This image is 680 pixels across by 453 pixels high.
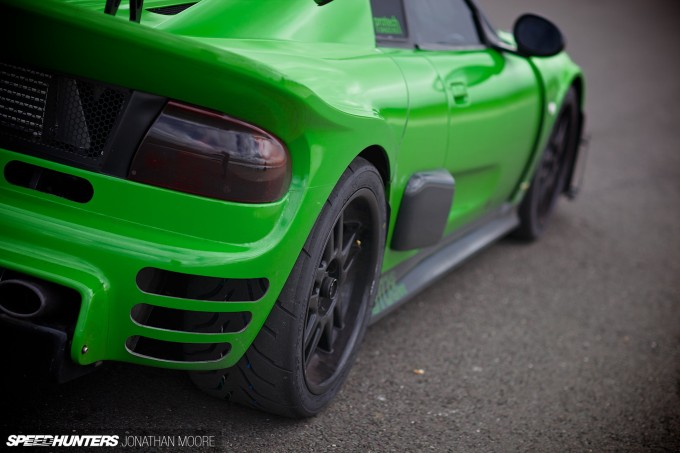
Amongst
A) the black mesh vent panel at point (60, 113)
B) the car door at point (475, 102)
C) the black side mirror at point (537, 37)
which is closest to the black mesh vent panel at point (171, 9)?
the black mesh vent panel at point (60, 113)

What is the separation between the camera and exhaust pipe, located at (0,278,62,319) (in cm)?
203

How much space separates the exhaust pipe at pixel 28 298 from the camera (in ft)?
6.66

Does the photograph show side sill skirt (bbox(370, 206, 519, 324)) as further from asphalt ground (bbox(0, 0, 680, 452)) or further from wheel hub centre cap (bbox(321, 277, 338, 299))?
wheel hub centre cap (bbox(321, 277, 338, 299))

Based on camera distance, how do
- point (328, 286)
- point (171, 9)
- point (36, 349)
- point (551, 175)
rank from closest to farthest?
point (36, 349), point (171, 9), point (328, 286), point (551, 175)

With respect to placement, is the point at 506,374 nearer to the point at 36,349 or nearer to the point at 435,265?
the point at 435,265

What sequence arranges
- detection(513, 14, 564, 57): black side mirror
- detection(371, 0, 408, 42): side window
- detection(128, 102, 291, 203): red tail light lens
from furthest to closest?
detection(513, 14, 564, 57): black side mirror < detection(371, 0, 408, 42): side window < detection(128, 102, 291, 203): red tail light lens

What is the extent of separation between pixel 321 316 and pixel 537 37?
216 cm

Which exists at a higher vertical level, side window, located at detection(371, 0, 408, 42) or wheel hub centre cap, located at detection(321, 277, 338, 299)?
side window, located at detection(371, 0, 408, 42)

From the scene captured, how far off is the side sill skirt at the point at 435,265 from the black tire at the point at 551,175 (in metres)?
0.14

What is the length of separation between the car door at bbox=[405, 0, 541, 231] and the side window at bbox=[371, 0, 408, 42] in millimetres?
60

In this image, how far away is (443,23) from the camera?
3773 millimetres

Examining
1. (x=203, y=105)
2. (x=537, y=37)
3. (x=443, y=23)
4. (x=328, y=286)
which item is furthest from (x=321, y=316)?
(x=537, y=37)

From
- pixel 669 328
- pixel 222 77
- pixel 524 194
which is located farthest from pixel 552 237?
pixel 222 77

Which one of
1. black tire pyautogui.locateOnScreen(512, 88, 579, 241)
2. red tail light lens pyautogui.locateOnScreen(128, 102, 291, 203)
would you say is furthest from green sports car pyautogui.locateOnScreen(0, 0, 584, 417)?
→ black tire pyautogui.locateOnScreen(512, 88, 579, 241)
